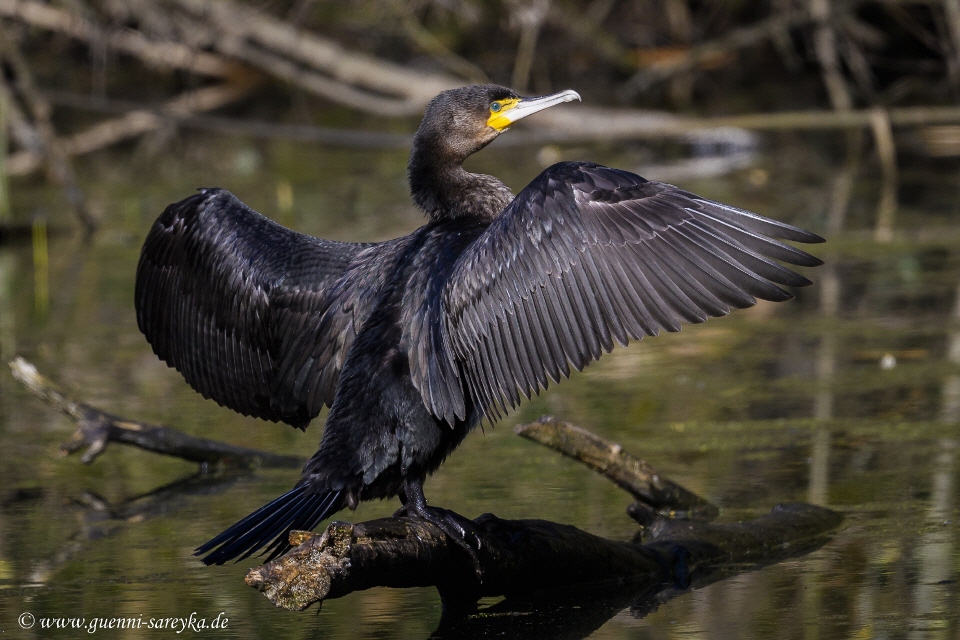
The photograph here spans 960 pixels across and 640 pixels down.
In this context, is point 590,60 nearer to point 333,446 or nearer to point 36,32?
point 36,32

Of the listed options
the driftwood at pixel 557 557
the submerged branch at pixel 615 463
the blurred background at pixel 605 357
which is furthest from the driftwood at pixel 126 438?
the submerged branch at pixel 615 463

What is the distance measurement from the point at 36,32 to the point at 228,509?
11424 mm

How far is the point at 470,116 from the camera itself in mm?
4637

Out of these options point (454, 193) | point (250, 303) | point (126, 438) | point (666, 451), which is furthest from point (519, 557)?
point (126, 438)

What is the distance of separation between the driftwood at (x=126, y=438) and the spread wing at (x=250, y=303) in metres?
0.48

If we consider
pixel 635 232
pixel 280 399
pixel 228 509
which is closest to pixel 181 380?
pixel 228 509

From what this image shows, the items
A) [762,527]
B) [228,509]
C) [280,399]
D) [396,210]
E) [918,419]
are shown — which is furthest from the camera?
[396,210]

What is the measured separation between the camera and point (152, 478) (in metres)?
5.59

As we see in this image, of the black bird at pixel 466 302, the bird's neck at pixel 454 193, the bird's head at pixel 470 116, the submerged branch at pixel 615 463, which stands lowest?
the submerged branch at pixel 615 463

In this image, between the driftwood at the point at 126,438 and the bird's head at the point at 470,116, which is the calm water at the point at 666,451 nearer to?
the driftwood at the point at 126,438

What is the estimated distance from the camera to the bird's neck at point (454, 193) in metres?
4.41

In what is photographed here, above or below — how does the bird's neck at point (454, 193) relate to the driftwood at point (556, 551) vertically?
above

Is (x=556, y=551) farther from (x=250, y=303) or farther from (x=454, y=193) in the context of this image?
(x=250, y=303)

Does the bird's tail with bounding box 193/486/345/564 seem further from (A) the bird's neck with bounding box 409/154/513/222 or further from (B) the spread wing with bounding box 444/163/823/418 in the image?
(A) the bird's neck with bounding box 409/154/513/222
